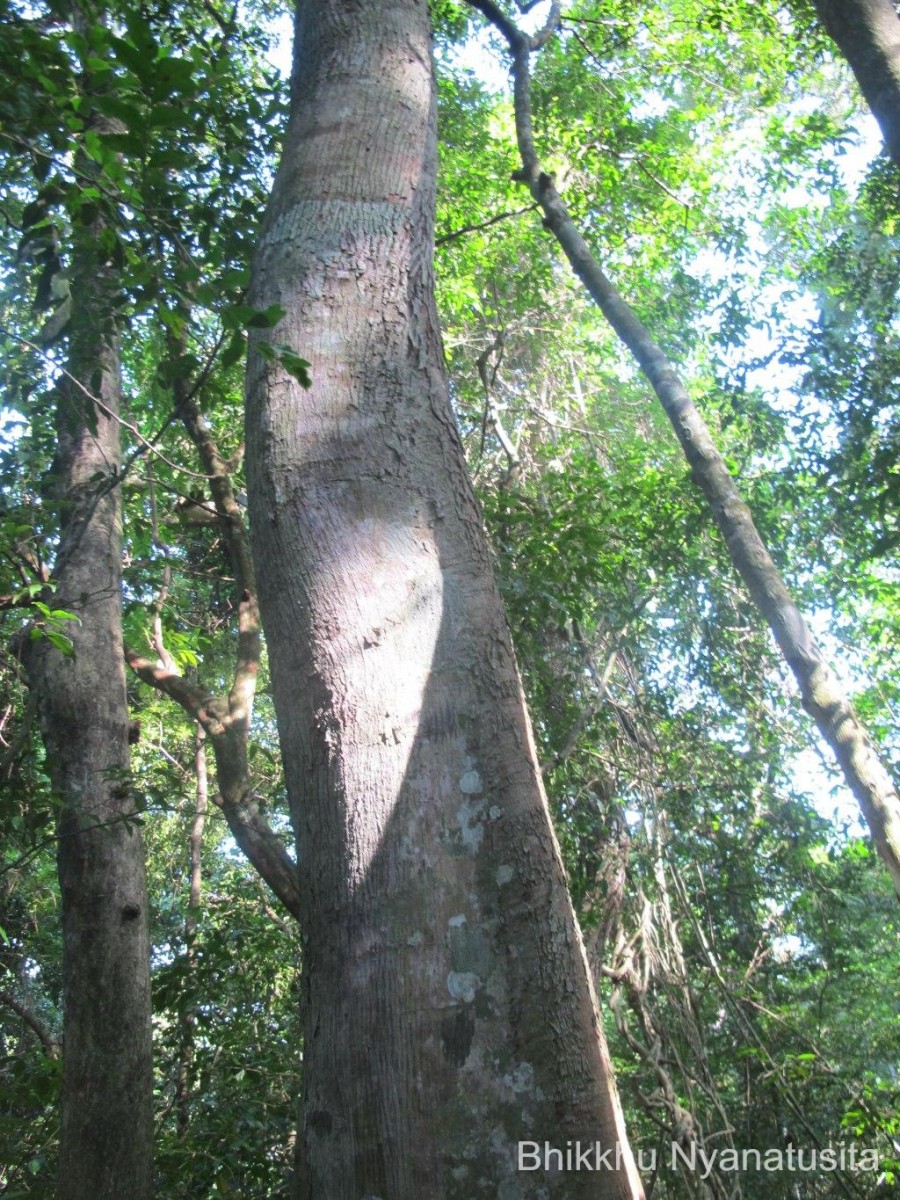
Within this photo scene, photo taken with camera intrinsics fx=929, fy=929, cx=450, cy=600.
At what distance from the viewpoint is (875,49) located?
343 cm

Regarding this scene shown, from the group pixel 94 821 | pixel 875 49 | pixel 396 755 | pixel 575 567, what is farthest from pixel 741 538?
pixel 396 755

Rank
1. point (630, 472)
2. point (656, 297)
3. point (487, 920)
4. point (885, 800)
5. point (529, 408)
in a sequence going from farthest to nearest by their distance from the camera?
point (656, 297) < point (529, 408) < point (630, 472) < point (885, 800) < point (487, 920)

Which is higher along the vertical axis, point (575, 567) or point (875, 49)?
point (875, 49)

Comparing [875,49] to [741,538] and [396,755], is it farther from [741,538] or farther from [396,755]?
[396,755]

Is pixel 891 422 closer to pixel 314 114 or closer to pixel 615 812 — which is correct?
pixel 615 812

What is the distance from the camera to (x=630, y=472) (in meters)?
7.59

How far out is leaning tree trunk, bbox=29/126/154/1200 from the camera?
2.84 m

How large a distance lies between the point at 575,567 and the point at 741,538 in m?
1.20

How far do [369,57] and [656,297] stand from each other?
29.9 feet

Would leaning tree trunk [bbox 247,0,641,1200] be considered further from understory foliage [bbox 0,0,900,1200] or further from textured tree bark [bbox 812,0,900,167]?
textured tree bark [bbox 812,0,900,167]

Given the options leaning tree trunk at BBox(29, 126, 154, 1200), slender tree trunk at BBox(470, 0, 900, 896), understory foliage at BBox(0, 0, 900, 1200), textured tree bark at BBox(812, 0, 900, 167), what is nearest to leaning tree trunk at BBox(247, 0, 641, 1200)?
understory foliage at BBox(0, 0, 900, 1200)

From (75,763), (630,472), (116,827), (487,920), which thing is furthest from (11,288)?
(630,472)

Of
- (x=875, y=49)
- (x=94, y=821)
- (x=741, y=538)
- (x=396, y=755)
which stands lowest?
(x=396, y=755)

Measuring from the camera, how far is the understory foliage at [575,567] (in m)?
3.34
